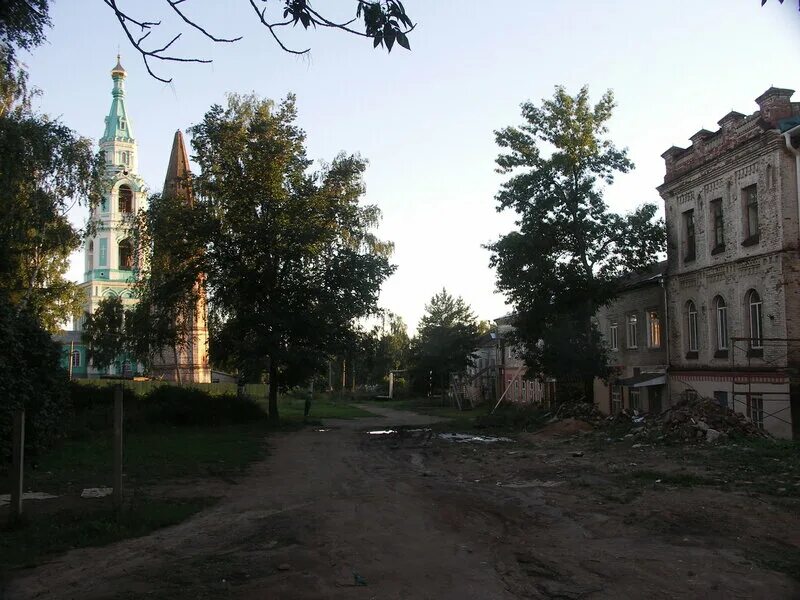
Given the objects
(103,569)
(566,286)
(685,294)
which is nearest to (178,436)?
(566,286)

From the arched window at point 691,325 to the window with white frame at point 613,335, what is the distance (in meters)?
6.46

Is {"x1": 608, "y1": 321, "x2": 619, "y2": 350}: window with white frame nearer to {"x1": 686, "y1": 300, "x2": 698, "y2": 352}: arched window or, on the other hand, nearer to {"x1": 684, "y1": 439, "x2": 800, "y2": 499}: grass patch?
{"x1": 686, "y1": 300, "x2": 698, "y2": 352}: arched window

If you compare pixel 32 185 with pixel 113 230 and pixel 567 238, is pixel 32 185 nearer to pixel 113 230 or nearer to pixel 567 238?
pixel 567 238

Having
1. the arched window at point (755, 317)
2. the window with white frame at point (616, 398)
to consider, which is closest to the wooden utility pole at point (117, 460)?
the arched window at point (755, 317)

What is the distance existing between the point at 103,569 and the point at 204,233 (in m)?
24.8

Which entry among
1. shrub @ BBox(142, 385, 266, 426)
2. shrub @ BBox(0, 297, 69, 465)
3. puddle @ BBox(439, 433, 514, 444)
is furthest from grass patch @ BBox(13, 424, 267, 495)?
puddle @ BBox(439, 433, 514, 444)

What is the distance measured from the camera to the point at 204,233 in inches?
1203

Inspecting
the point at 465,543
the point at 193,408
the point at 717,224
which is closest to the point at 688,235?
the point at 717,224

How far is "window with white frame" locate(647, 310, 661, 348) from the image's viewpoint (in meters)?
30.3

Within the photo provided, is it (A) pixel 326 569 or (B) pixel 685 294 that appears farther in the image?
(B) pixel 685 294

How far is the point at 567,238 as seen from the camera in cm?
2953

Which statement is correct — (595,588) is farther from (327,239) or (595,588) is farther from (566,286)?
(327,239)

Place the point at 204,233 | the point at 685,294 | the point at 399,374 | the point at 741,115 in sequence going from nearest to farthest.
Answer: the point at 741,115, the point at 685,294, the point at 204,233, the point at 399,374

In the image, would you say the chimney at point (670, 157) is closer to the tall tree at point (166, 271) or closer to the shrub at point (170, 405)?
the tall tree at point (166, 271)
